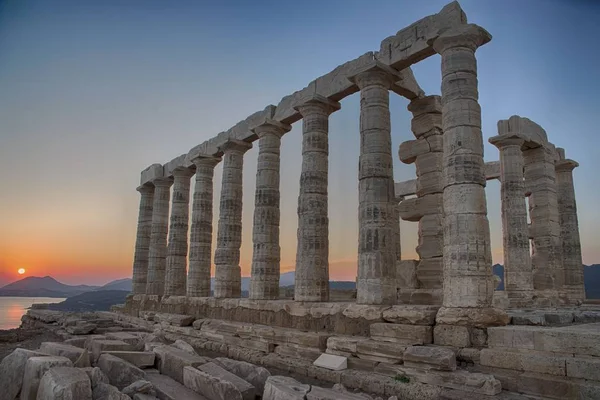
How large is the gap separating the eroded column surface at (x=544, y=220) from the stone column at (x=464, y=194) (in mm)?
9638

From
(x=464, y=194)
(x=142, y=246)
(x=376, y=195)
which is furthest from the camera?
(x=142, y=246)

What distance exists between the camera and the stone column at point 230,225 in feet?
64.7

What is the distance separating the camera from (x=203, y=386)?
309 inches

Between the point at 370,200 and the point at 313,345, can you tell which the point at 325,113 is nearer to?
the point at 370,200

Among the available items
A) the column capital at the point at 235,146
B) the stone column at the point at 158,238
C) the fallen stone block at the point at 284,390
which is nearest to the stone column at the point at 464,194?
the fallen stone block at the point at 284,390

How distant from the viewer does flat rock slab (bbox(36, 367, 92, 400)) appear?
616 cm

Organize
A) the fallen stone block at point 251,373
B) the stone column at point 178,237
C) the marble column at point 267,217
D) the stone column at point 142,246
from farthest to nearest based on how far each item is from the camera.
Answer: the stone column at point 142,246 → the stone column at point 178,237 → the marble column at point 267,217 → the fallen stone block at point 251,373

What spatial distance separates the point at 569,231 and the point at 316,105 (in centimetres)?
1429

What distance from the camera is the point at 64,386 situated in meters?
6.22

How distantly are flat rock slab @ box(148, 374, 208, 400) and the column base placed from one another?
5731mm

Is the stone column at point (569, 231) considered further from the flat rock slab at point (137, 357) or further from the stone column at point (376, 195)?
the flat rock slab at point (137, 357)

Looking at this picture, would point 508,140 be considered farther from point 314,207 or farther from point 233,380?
point 233,380

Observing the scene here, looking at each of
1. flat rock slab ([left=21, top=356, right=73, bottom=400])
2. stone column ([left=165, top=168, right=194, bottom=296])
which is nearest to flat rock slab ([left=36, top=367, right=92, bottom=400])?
flat rock slab ([left=21, top=356, right=73, bottom=400])

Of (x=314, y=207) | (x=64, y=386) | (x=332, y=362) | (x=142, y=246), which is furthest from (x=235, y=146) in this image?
(x=64, y=386)
